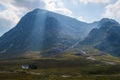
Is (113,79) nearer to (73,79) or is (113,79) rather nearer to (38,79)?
(73,79)

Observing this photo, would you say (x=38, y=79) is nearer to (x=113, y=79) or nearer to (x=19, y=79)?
(x=19, y=79)

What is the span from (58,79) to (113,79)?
40.4 meters

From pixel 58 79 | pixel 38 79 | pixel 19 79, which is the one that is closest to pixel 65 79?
pixel 58 79

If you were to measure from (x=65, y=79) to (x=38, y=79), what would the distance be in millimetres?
18914

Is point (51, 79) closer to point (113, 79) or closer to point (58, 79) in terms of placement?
point (58, 79)

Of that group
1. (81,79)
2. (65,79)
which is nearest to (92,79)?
(81,79)

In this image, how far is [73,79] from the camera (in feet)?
551

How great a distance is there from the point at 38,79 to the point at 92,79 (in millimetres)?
37765

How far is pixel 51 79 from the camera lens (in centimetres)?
16362

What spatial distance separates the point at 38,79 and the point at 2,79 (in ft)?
83.1

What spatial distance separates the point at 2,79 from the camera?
166m

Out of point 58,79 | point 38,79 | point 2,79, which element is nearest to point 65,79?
point 58,79

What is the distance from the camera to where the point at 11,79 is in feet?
539

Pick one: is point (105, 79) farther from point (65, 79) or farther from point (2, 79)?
point (2, 79)
